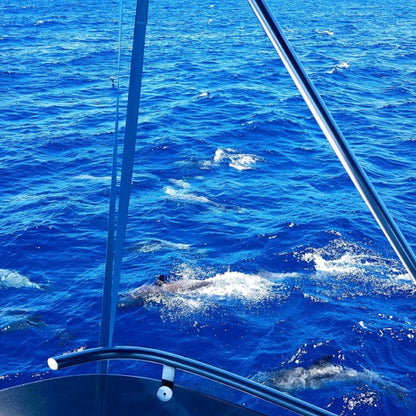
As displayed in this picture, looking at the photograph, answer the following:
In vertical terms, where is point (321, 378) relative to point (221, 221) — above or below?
above

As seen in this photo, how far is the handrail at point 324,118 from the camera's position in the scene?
11.2 ft

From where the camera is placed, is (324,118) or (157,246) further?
(157,246)

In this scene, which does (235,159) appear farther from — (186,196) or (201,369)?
A: (201,369)

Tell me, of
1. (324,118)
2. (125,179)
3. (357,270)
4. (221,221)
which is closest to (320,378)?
(357,270)

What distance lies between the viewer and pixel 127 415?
4.49 m

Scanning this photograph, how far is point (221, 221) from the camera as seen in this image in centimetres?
3025

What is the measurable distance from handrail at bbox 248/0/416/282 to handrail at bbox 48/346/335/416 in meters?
1.36

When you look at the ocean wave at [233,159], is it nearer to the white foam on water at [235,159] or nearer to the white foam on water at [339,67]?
the white foam on water at [235,159]

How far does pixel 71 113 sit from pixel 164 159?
11.1 m

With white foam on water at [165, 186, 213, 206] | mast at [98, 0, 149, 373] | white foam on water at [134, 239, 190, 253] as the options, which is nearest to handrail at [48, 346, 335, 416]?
mast at [98, 0, 149, 373]

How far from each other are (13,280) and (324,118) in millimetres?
23972

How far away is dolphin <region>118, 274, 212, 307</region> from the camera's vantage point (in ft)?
79.5

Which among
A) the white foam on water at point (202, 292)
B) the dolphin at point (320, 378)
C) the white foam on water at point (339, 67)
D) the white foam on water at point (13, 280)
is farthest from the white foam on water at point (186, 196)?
the white foam on water at point (339, 67)

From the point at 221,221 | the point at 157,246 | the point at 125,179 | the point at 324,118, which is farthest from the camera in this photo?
the point at 221,221
